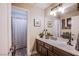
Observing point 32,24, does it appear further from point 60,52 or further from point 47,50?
point 60,52

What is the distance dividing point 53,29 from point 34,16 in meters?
0.37

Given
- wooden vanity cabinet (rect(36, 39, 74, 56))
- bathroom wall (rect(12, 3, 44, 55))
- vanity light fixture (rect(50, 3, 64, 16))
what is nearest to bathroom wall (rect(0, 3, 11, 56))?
bathroom wall (rect(12, 3, 44, 55))

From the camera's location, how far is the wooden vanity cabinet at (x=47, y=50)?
1.45 m

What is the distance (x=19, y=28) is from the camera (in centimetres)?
149

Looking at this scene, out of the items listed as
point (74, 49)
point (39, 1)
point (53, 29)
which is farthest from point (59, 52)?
point (39, 1)

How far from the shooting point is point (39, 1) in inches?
55.5

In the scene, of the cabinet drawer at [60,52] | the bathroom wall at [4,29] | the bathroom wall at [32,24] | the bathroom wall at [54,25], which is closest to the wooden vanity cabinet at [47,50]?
the cabinet drawer at [60,52]

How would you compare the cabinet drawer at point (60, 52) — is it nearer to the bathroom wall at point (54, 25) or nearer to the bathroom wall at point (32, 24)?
the bathroom wall at point (54, 25)

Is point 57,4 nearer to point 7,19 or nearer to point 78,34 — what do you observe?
point 78,34

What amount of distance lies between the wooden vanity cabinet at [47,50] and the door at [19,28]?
25 cm

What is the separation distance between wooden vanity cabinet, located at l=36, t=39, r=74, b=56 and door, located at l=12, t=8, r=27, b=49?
0.25m

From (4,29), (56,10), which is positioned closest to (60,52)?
(56,10)

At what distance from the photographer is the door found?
1469 millimetres

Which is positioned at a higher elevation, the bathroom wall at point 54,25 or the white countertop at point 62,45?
the bathroom wall at point 54,25
